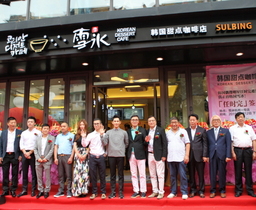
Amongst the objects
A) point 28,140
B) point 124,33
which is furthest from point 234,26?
point 28,140

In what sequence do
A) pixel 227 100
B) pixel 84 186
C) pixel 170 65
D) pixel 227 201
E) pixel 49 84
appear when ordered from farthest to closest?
pixel 49 84
pixel 170 65
pixel 227 100
pixel 84 186
pixel 227 201

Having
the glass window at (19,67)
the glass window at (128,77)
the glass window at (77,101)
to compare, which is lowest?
the glass window at (77,101)

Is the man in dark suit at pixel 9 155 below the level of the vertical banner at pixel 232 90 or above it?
below

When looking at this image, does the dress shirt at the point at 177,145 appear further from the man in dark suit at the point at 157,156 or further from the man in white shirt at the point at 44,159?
the man in white shirt at the point at 44,159

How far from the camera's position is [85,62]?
22.0 ft

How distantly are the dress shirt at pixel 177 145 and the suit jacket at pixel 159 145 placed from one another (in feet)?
0.43

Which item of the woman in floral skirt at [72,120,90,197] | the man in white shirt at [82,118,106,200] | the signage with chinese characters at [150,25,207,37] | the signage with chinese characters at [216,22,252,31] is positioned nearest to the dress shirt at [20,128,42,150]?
the woman in floral skirt at [72,120,90,197]

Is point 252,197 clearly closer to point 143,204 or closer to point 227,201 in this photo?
point 227,201

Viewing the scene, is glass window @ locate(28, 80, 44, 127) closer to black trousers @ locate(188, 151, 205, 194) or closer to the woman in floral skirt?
the woman in floral skirt

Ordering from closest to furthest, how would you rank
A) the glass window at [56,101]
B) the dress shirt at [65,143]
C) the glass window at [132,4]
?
the dress shirt at [65,143] < the glass window at [132,4] < the glass window at [56,101]

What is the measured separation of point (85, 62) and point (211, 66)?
380cm

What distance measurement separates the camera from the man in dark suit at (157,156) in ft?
15.6

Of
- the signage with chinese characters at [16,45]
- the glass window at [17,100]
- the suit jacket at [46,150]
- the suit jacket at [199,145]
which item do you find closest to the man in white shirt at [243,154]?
the suit jacket at [199,145]

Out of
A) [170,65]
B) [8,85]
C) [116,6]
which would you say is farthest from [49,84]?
[170,65]
